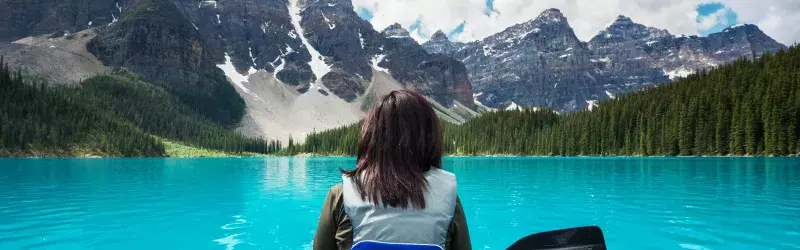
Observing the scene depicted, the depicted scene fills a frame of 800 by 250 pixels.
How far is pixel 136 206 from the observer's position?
21734 millimetres

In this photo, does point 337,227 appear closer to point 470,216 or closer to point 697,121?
point 470,216

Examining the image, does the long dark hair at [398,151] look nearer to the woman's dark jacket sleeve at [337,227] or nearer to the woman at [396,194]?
the woman at [396,194]

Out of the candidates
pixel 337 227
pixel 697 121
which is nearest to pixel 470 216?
pixel 337 227

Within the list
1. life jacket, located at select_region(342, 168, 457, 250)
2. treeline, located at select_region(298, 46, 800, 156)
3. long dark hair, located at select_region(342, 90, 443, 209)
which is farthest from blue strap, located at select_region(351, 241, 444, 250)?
treeline, located at select_region(298, 46, 800, 156)

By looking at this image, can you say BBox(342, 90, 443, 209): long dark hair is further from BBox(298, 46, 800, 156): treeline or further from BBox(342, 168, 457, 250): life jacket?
BBox(298, 46, 800, 156): treeline

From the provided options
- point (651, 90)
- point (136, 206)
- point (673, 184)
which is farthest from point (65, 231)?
point (651, 90)

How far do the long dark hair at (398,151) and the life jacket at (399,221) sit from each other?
52mm

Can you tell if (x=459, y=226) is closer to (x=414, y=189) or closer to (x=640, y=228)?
(x=414, y=189)

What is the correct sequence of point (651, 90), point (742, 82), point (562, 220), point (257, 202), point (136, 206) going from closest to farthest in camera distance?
point (562, 220), point (136, 206), point (257, 202), point (742, 82), point (651, 90)

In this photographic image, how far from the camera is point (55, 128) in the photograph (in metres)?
127

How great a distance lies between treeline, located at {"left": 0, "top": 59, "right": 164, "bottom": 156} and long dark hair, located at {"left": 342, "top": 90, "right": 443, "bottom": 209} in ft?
450

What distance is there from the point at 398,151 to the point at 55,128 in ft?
502

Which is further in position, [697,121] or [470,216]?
[697,121]

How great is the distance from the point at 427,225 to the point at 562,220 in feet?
50.2
